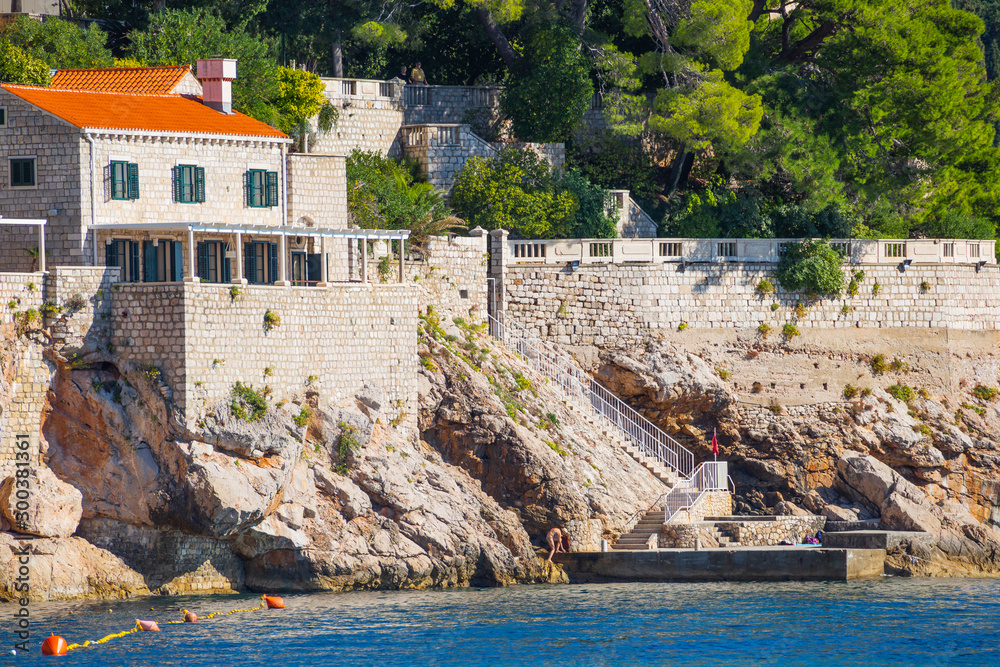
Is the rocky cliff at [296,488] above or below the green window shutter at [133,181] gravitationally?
below

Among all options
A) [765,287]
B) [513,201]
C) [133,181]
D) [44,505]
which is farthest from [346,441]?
[765,287]

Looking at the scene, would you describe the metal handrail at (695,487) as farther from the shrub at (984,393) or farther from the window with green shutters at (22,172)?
the window with green shutters at (22,172)

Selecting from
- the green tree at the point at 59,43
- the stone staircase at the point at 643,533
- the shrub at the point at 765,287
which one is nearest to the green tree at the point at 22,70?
the green tree at the point at 59,43

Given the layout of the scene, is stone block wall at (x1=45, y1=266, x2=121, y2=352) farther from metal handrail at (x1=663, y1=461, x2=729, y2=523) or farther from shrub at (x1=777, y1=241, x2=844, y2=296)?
shrub at (x1=777, y1=241, x2=844, y2=296)

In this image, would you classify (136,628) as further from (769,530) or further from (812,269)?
(812,269)

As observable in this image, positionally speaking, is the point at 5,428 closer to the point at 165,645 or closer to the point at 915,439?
the point at 165,645

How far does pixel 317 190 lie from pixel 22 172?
31.7 feet

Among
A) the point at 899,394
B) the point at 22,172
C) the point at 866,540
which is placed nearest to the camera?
the point at 22,172

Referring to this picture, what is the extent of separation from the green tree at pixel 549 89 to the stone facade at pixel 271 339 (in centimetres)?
1406

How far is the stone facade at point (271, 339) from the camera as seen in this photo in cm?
4241

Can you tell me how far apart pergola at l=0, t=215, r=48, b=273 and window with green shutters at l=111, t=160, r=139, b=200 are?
2.19 metres

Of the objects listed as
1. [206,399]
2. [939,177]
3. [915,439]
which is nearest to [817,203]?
[939,177]

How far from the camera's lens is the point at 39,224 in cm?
4400

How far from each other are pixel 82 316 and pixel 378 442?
9.04 metres
